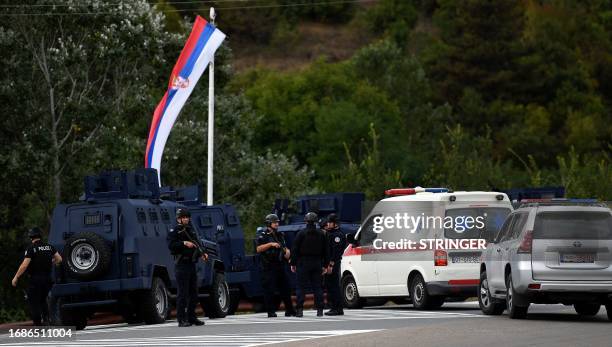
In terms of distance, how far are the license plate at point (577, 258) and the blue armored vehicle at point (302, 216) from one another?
30.6 feet

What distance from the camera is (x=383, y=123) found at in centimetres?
9319

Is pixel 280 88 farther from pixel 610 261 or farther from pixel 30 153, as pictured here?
pixel 610 261

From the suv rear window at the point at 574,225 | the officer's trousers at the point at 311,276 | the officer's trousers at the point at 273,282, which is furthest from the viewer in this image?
the officer's trousers at the point at 273,282

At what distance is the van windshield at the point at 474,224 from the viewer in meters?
26.3

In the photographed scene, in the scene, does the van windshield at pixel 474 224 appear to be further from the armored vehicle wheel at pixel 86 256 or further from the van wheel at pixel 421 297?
the armored vehicle wheel at pixel 86 256

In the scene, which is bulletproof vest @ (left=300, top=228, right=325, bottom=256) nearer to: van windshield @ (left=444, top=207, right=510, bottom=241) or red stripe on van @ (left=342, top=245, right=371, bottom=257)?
van windshield @ (left=444, top=207, right=510, bottom=241)

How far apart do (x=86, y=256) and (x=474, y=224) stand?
670cm

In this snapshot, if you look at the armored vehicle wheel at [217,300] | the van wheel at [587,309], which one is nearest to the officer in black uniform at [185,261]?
A: the armored vehicle wheel at [217,300]

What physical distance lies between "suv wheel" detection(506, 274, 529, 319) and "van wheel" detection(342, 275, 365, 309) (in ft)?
20.8

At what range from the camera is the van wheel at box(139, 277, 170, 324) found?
83.8 feet

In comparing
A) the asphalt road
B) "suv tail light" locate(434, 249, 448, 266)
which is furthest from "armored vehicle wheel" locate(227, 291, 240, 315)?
"suv tail light" locate(434, 249, 448, 266)

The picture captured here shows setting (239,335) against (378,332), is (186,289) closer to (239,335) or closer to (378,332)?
(239,335)

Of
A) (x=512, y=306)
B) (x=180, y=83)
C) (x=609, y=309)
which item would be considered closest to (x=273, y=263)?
(x=512, y=306)

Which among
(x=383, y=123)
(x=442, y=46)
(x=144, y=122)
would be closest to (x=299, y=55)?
(x=442, y=46)
